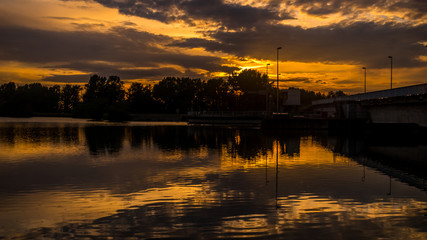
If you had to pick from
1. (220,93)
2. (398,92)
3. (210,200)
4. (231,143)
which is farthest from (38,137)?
(220,93)

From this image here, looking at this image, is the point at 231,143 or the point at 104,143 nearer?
the point at 104,143

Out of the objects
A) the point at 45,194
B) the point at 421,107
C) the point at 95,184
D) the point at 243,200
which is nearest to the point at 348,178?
the point at 243,200

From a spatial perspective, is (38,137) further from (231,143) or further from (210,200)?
(210,200)

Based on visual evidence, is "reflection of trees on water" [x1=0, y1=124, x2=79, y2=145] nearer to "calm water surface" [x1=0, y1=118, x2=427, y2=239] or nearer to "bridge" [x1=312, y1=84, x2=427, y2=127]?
"calm water surface" [x1=0, y1=118, x2=427, y2=239]

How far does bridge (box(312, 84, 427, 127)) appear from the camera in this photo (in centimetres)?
4774

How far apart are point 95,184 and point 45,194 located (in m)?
2.50

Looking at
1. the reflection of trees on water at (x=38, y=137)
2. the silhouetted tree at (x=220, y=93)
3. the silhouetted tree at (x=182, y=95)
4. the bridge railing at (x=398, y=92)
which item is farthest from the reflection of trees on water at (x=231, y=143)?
the silhouetted tree at (x=182, y=95)

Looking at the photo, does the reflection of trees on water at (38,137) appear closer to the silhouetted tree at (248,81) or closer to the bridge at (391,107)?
the bridge at (391,107)

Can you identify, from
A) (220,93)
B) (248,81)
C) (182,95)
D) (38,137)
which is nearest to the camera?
(38,137)

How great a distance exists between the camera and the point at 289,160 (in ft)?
87.1

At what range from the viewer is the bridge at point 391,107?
47.7 metres

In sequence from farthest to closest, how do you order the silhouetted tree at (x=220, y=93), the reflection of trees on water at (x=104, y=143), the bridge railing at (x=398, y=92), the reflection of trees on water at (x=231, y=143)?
the silhouetted tree at (x=220, y=93), the bridge railing at (x=398, y=92), the reflection of trees on water at (x=104, y=143), the reflection of trees on water at (x=231, y=143)

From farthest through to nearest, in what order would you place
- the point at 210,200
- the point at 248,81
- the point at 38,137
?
the point at 248,81, the point at 38,137, the point at 210,200

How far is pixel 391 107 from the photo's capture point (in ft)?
185
